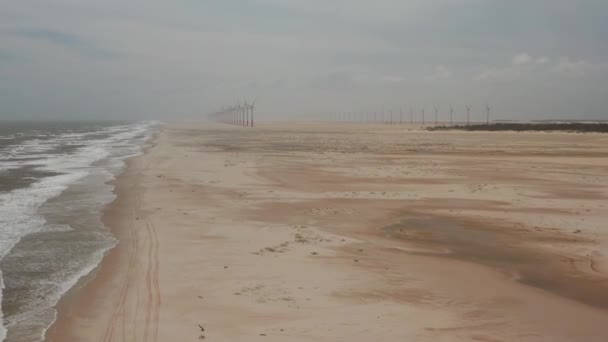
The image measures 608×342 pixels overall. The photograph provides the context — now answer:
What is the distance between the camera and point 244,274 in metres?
9.12

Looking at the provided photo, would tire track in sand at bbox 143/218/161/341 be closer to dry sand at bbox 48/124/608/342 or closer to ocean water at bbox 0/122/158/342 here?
dry sand at bbox 48/124/608/342

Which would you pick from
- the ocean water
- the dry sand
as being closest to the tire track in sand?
the dry sand

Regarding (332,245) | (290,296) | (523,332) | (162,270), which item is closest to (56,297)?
(162,270)

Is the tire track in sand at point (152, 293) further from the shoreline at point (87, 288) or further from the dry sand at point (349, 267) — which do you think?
the shoreline at point (87, 288)

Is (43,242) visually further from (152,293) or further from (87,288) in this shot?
(152,293)

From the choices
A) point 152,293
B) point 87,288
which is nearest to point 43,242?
point 87,288

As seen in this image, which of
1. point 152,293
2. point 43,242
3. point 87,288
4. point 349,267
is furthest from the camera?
point 43,242

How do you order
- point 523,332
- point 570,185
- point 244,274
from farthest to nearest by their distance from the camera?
point 570,185 → point 244,274 → point 523,332

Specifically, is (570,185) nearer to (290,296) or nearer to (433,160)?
(433,160)

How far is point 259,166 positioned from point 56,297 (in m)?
22.0

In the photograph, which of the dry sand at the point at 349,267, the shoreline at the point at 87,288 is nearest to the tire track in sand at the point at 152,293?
the dry sand at the point at 349,267

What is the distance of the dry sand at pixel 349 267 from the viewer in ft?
22.3

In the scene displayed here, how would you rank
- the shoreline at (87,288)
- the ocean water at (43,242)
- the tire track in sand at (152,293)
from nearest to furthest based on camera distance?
the tire track in sand at (152,293) < the shoreline at (87,288) < the ocean water at (43,242)

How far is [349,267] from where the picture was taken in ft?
31.5
